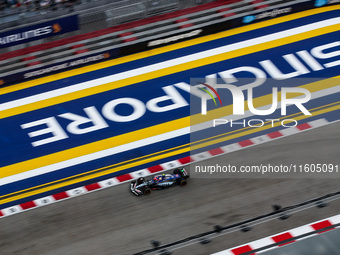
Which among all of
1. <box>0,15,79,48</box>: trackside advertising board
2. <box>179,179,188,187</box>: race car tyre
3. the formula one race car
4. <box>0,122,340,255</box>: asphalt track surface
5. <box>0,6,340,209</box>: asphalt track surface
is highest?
<box>0,15,79,48</box>: trackside advertising board

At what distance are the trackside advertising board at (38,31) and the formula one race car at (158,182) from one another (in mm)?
8162

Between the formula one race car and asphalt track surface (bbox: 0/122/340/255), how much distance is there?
190 millimetres

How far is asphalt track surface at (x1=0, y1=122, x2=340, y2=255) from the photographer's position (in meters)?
14.0

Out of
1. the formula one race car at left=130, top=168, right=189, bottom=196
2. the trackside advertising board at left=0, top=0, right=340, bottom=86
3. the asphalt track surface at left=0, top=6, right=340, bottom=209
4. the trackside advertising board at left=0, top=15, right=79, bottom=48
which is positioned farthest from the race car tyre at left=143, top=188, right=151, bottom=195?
the trackside advertising board at left=0, top=15, right=79, bottom=48

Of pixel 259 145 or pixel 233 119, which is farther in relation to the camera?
pixel 233 119

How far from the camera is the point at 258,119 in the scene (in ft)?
58.0

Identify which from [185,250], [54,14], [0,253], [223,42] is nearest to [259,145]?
[185,250]

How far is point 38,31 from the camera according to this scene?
2012cm

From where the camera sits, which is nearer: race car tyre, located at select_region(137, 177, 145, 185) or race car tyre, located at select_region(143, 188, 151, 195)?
race car tyre, located at select_region(143, 188, 151, 195)

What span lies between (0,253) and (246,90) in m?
9.96

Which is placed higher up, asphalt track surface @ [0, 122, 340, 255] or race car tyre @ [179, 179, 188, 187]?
race car tyre @ [179, 179, 188, 187]

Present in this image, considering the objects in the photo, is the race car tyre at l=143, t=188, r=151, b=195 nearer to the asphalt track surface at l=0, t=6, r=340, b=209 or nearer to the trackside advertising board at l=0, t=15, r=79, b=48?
the asphalt track surface at l=0, t=6, r=340, b=209

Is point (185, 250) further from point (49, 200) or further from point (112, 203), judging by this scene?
point (49, 200)

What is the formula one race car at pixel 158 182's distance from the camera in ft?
49.7
